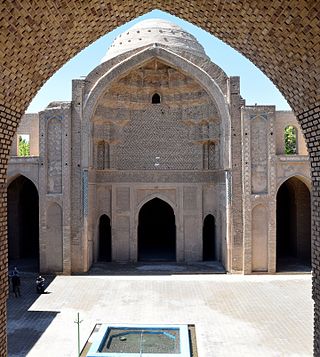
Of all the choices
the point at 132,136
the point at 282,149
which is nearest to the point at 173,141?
the point at 132,136

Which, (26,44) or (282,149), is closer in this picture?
(26,44)

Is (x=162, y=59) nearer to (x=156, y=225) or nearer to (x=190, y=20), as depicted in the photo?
(x=190, y=20)

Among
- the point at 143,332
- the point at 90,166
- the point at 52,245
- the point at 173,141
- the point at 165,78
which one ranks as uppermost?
the point at 165,78

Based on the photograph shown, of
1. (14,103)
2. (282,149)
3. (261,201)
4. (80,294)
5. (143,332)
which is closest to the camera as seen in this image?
(14,103)

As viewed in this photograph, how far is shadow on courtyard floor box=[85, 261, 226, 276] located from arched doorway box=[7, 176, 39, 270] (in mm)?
3784

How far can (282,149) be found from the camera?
60.8 ft

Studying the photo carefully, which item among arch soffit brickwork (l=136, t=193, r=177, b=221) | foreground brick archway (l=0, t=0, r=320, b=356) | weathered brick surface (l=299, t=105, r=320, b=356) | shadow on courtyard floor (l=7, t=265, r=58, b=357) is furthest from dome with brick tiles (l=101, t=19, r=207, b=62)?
weathered brick surface (l=299, t=105, r=320, b=356)

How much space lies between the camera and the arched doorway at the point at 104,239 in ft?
63.1

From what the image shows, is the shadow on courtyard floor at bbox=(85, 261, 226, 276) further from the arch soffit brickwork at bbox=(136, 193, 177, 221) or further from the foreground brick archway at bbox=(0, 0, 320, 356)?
the foreground brick archway at bbox=(0, 0, 320, 356)

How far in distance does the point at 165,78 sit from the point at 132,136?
322 centimetres

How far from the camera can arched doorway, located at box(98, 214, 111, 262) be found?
1922 cm

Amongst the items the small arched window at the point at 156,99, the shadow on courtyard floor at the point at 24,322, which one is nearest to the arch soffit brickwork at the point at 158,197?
the small arched window at the point at 156,99

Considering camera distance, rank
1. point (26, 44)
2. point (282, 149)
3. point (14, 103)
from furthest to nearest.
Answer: point (282, 149) < point (14, 103) < point (26, 44)

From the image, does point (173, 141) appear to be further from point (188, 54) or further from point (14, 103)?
point (14, 103)
